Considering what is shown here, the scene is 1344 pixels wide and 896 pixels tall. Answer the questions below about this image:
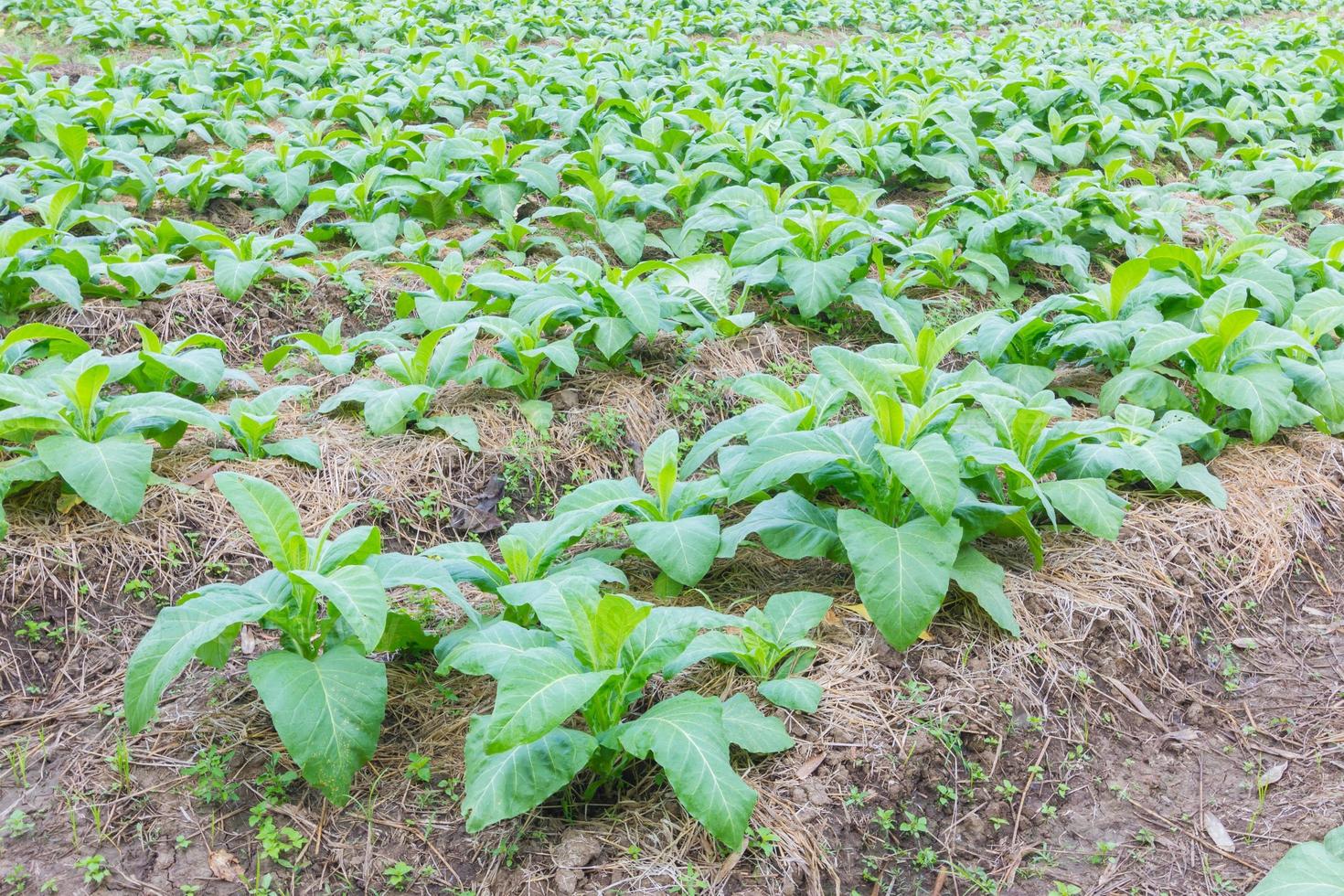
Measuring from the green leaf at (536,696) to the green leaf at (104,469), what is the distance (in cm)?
149

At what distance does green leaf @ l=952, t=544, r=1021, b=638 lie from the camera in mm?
2742

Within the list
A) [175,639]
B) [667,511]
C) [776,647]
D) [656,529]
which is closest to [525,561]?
[656,529]

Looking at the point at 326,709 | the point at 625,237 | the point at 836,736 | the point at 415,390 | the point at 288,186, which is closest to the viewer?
the point at 326,709

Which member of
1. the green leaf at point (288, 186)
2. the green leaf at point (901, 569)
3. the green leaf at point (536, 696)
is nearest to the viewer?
the green leaf at point (536, 696)

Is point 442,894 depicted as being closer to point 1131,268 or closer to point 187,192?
point 1131,268

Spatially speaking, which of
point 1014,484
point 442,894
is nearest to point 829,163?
point 1014,484

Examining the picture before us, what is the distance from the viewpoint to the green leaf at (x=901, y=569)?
255 centimetres

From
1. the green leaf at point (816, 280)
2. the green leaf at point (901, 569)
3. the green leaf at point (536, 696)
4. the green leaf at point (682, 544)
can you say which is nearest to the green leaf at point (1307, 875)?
the green leaf at point (901, 569)

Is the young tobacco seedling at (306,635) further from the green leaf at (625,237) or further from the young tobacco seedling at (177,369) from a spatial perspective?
the green leaf at (625,237)

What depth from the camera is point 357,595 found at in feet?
7.47

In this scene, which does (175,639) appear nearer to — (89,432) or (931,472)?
(89,432)

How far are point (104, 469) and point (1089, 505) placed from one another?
10.1 feet

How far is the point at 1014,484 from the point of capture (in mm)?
3072

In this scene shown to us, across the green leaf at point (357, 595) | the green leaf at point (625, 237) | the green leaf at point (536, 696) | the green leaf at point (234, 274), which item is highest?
the green leaf at point (357, 595)
